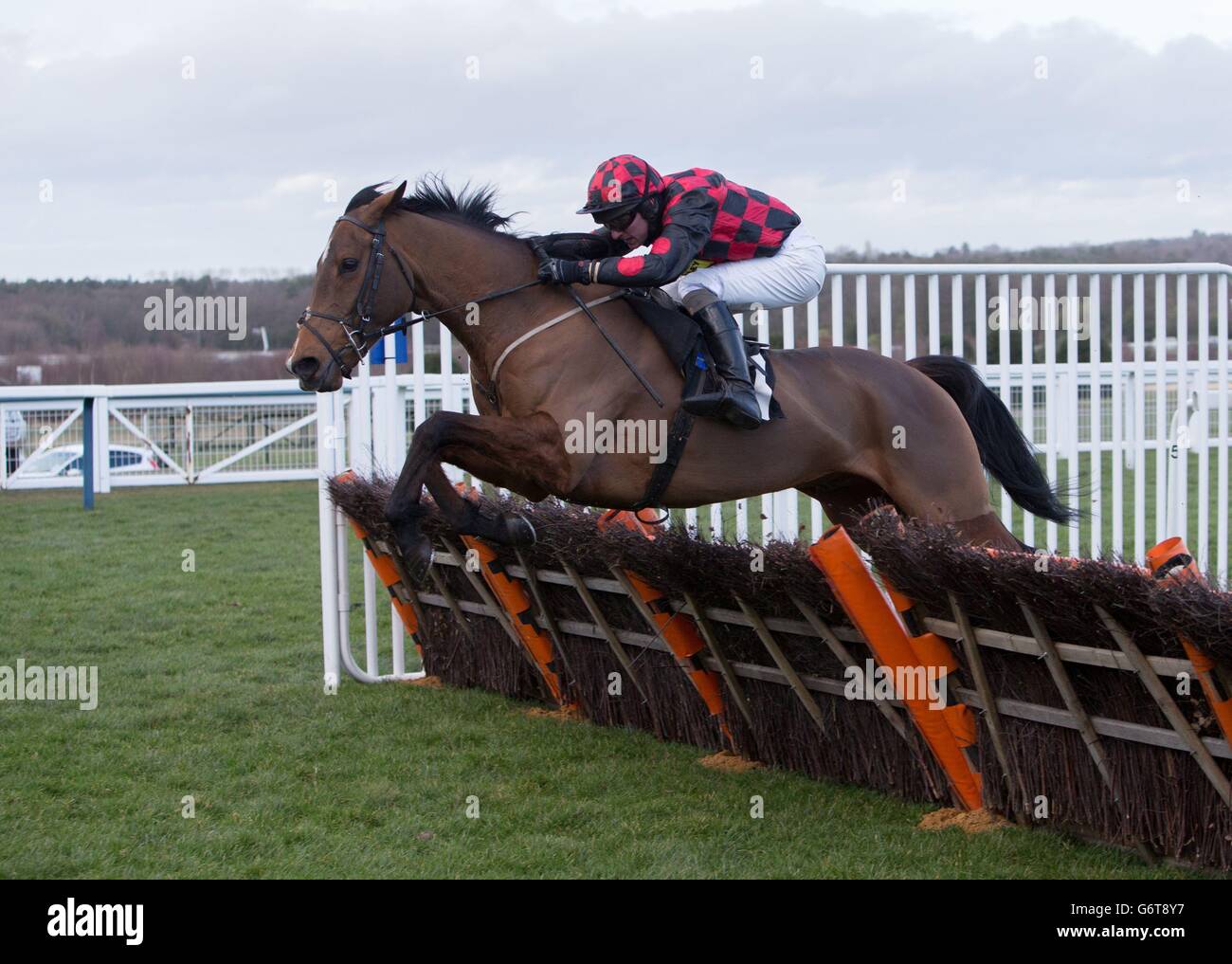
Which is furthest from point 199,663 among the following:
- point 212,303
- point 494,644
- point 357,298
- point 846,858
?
point 846,858

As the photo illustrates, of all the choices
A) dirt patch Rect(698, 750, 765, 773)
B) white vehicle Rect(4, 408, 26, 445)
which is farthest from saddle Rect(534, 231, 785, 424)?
white vehicle Rect(4, 408, 26, 445)

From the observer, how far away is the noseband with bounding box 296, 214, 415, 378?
4.43m

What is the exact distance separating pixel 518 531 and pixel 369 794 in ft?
3.75

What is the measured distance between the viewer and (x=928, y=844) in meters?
4.18

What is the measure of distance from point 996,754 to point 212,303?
347 cm

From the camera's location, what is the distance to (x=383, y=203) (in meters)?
4.66

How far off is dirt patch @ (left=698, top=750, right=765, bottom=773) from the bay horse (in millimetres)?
1011

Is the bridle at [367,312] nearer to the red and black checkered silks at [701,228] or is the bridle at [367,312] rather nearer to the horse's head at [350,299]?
the horse's head at [350,299]

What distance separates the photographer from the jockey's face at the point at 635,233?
4691 mm

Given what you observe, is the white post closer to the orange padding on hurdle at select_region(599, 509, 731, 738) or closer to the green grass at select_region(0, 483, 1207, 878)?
the green grass at select_region(0, 483, 1207, 878)

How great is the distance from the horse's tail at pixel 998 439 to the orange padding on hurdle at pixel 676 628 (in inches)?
56.4

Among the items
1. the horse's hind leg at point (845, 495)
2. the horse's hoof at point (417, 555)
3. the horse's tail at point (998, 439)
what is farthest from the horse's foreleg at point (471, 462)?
the horse's tail at point (998, 439)

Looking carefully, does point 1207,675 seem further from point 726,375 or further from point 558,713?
point 558,713
